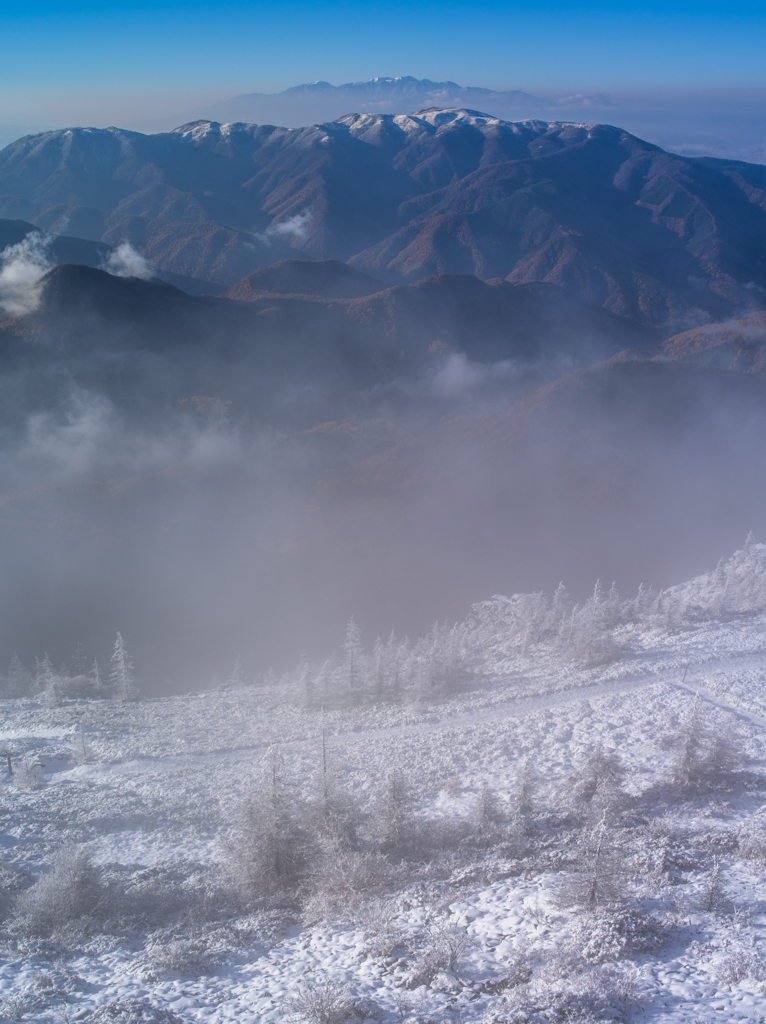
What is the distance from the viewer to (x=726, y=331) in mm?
119250

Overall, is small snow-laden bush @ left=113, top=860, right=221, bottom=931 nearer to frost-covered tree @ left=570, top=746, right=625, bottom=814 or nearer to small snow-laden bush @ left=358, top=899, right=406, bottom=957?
small snow-laden bush @ left=358, top=899, right=406, bottom=957

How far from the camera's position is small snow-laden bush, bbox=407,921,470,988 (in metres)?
11.6

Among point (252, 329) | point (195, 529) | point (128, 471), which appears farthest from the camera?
point (252, 329)

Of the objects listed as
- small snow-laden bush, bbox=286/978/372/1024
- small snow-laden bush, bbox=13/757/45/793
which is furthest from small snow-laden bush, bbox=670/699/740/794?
small snow-laden bush, bbox=13/757/45/793

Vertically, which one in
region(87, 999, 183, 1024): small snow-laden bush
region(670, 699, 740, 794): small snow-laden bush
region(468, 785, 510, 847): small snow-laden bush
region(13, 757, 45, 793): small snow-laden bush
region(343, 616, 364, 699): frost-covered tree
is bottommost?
region(343, 616, 364, 699): frost-covered tree

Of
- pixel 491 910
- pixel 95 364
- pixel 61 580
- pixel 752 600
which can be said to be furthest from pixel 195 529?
pixel 491 910

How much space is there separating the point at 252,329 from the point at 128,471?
38269mm

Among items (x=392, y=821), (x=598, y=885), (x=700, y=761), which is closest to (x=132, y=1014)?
(x=392, y=821)

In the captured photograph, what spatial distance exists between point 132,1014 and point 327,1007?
3.96m

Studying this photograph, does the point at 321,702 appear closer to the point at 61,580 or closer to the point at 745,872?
the point at 745,872

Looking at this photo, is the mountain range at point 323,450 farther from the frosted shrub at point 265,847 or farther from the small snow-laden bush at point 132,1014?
the small snow-laden bush at point 132,1014

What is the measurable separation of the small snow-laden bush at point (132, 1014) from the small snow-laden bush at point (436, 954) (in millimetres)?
4683

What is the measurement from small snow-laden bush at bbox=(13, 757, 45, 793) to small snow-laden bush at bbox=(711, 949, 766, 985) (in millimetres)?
22460

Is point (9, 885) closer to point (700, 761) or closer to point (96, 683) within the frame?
point (700, 761)
